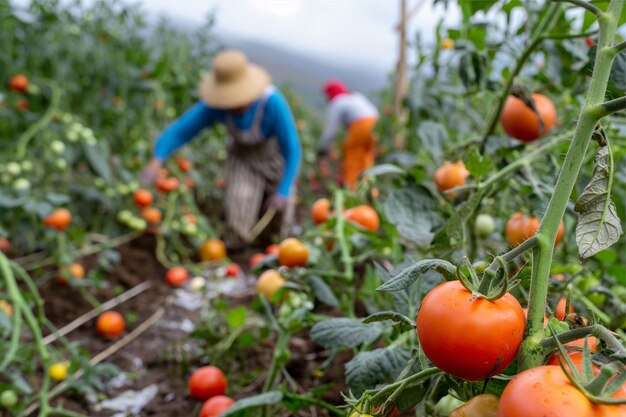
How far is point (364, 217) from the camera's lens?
1.46 m

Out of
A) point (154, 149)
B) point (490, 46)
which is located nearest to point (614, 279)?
point (490, 46)

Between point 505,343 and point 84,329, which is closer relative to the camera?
point 505,343

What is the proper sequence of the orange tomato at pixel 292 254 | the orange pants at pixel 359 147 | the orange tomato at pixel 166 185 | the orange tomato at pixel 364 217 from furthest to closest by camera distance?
the orange pants at pixel 359 147 < the orange tomato at pixel 166 185 < the orange tomato at pixel 364 217 < the orange tomato at pixel 292 254

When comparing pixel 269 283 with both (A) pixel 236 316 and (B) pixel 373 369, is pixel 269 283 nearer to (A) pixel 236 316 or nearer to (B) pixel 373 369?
(A) pixel 236 316

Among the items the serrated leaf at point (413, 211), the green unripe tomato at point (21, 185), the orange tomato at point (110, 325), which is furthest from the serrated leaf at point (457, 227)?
the green unripe tomato at point (21, 185)

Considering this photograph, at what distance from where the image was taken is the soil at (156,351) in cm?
157

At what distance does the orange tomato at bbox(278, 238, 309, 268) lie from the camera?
1.34 metres

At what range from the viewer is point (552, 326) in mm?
506

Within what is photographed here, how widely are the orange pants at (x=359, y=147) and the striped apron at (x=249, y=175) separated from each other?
1.32 m

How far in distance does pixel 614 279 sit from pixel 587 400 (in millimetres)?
1023

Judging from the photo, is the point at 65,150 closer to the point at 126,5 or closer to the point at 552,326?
the point at 126,5

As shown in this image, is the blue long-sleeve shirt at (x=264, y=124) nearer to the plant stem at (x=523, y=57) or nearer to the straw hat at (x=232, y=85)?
the straw hat at (x=232, y=85)

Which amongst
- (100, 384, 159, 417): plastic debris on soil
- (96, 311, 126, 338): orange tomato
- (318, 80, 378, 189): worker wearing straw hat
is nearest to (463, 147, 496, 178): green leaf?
(100, 384, 159, 417): plastic debris on soil

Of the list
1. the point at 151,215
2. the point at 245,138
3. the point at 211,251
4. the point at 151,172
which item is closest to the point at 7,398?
the point at 151,215
